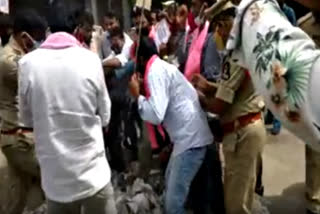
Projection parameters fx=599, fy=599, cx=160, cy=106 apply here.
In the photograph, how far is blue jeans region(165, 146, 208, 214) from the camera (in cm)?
353

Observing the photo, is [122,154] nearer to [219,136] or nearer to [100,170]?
[219,136]

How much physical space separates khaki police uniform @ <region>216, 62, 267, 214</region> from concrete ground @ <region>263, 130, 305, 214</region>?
54cm

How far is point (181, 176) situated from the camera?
11.6ft

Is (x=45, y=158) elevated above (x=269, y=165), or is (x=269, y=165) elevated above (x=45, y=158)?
(x=45, y=158)

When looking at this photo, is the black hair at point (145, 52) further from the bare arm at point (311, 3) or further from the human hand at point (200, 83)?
the bare arm at point (311, 3)

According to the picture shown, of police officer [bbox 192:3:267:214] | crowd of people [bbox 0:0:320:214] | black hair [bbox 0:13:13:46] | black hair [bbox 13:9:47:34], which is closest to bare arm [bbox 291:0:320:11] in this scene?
crowd of people [bbox 0:0:320:214]

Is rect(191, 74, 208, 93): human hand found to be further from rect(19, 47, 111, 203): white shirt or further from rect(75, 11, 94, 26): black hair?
rect(75, 11, 94, 26): black hair

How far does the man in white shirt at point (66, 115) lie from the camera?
2844 millimetres

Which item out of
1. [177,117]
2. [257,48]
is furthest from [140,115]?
[257,48]

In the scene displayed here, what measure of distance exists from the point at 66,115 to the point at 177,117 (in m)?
0.87

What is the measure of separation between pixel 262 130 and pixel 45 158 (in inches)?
49.2

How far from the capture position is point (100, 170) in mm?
3002

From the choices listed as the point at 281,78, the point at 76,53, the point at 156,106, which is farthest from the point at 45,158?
the point at 281,78

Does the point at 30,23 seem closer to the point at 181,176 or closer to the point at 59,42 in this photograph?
the point at 59,42
